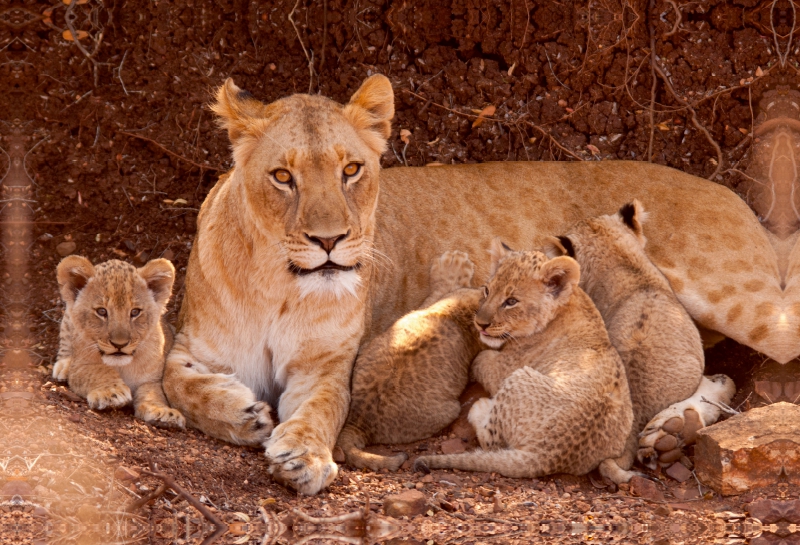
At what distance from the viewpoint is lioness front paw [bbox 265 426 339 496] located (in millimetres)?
4680

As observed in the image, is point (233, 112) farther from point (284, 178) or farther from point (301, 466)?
point (301, 466)

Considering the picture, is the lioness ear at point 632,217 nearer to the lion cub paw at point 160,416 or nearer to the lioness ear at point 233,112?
the lioness ear at point 233,112

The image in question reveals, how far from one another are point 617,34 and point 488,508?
427 cm

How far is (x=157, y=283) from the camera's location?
5.36 metres

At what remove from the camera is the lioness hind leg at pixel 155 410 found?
202 inches

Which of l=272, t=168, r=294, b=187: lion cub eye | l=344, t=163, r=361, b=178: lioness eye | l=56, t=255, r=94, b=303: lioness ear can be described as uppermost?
l=344, t=163, r=361, b=178: lioness eye

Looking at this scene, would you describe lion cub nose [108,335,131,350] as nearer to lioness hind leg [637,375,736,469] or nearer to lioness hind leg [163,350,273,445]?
lioness hind leg [163,350,273,445]

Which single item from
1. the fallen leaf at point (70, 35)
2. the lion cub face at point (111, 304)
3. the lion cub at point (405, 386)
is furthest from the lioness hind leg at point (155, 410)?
the fallen leaf at point (70, 35)

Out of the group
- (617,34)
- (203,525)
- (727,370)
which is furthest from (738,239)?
(203,525)

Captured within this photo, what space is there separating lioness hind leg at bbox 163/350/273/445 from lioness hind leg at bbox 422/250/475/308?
1.37 m

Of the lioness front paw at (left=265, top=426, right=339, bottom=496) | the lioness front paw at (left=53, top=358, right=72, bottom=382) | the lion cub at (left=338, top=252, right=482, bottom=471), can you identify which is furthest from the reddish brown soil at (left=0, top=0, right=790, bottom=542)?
the lioness front paw at (left=265, top=426, right=339, bottom=496)

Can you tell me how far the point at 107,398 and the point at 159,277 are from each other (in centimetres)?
65

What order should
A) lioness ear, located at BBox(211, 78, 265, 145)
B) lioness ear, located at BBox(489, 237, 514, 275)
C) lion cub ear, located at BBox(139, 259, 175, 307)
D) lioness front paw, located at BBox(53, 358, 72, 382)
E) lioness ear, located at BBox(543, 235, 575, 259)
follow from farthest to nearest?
lioness ear, located at BBox(543, 235, 575, 259) → lioness ear, located at BBox(489, 237, 514, 275) → lioness front paw, located at BBox(53, 358, 72, 382) → lion cub ear, located at BBox(139, 259, 175, 307) → lioness ear, located at BBox(211, 78, 265, 145)

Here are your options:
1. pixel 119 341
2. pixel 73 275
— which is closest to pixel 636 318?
pixel 119 341
